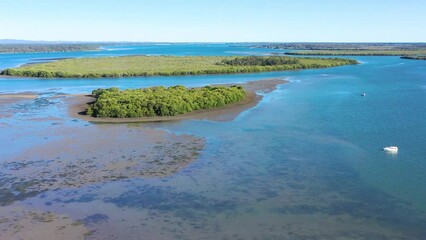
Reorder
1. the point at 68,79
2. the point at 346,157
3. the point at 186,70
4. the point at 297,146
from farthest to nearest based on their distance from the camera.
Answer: the point at 186,70
the point at 68,79
the point at 297,146
the point at 346,157

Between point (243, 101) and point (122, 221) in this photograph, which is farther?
point (243, 101)

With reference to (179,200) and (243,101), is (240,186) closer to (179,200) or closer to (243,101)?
(179,200)

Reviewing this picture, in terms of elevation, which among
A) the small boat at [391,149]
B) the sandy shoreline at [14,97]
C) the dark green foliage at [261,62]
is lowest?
the sandy shoreline at [14,97]

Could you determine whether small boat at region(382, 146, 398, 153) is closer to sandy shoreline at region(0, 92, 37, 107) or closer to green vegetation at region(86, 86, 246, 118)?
green vegetation at region(86, 86, 246, 118)

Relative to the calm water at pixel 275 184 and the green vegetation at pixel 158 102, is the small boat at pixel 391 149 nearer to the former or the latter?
the calm water at pixel 275 184

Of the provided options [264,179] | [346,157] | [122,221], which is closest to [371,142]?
[346,157]

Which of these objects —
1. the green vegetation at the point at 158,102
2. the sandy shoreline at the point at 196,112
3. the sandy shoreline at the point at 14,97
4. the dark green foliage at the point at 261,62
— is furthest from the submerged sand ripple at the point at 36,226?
the dark green foliage at the point at 261,62

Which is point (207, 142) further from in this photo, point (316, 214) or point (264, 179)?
point (316, 214)

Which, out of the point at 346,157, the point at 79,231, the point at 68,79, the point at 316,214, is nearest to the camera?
the point at 79,231
